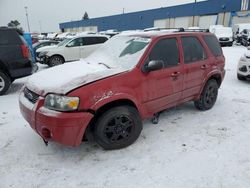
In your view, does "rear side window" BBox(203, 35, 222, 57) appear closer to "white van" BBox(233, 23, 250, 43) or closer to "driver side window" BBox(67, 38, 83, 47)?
"driver side window" BBox(67, 38, 83, 47)

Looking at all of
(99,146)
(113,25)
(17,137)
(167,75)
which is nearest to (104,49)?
(167,75)

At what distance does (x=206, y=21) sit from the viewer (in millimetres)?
38125

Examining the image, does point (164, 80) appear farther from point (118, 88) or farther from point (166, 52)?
point (118, 88)

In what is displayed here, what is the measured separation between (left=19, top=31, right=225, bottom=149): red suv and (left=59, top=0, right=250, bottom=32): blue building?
108ft

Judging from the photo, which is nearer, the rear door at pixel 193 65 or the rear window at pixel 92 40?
the rear door at pixel 193 65

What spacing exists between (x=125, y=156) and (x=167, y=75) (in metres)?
1.51

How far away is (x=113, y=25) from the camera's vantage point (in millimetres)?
58906

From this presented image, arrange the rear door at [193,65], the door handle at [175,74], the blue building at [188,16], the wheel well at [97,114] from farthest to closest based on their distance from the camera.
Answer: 1. the blue building at [188,16]
2. the rear door at [193,65]
3. the door handle at [175,74]
4. the wheel well at [97,114]

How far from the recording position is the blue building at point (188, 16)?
33625 millimetres

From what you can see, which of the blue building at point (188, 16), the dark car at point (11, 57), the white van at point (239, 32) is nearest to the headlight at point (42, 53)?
the dark car at point (11, 57)

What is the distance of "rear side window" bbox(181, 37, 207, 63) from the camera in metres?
4.45

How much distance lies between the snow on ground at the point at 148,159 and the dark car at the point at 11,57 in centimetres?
225

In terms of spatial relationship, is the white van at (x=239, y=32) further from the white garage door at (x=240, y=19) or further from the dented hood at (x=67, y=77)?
the dented hood at (x=67, y=77)

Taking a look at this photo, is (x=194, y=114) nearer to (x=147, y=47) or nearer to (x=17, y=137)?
(x=147, y=47)
